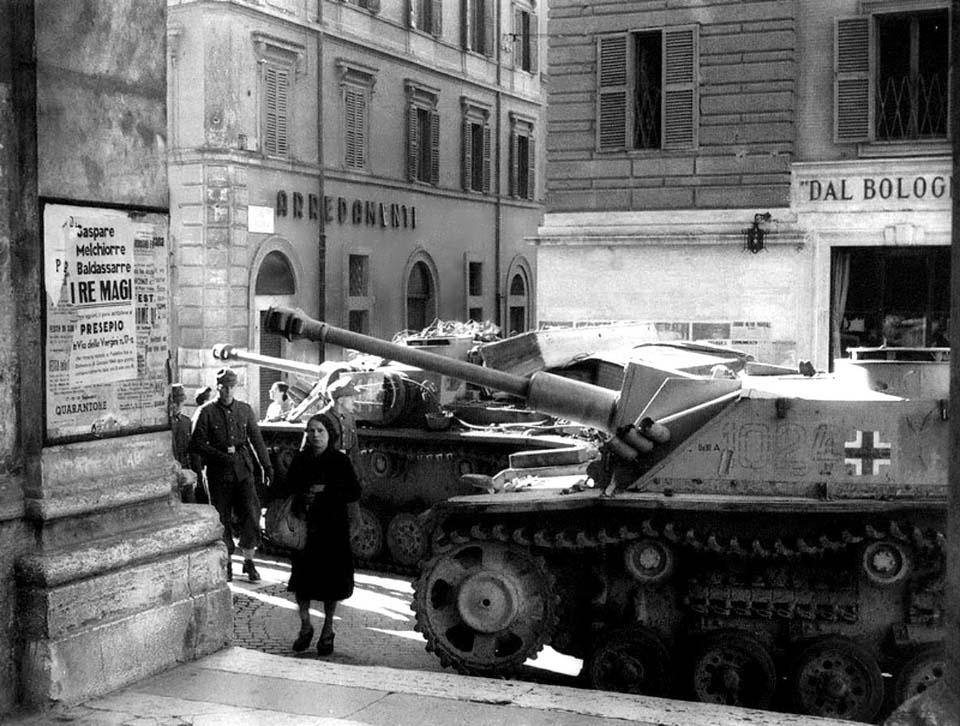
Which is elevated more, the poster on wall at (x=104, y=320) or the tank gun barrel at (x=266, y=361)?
the poster on wall at (x=104, y=320)

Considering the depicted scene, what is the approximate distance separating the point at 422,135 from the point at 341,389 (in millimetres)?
17515

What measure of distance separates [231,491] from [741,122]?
9.91 m

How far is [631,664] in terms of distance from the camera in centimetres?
827

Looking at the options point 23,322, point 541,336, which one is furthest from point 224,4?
point 23,322

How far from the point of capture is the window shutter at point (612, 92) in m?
19.2

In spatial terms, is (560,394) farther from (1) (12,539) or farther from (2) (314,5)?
(2) (314,5)

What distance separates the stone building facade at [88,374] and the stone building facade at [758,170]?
13217 millimetres

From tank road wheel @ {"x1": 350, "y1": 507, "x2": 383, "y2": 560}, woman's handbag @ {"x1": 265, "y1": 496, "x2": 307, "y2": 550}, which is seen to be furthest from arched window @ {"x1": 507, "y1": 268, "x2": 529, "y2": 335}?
woman's handbag @ {"x1": 265, "y1": 496, "x2": 307, "y2": 550}

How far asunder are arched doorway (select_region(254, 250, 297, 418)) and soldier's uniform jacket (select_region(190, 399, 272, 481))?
466 inches

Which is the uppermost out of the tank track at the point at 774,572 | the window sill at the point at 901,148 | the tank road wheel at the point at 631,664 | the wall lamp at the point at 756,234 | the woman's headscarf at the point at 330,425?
the window sill at the point at 901,148

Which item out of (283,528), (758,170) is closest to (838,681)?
(283,528)

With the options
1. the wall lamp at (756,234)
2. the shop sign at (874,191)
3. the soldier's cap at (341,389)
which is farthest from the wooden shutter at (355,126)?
the soldier's cap at (341,389)

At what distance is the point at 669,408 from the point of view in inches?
335

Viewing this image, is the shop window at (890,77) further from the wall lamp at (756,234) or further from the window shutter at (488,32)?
the window shutter at (488,32)
